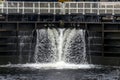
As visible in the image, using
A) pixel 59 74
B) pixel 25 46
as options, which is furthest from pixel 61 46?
pixel 59 74

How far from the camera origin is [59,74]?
59.8m

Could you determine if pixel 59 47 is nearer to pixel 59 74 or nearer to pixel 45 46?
pixel 45 46

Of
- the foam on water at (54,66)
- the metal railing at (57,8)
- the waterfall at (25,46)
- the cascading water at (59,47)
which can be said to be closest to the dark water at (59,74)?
the foam on water at (54,66)

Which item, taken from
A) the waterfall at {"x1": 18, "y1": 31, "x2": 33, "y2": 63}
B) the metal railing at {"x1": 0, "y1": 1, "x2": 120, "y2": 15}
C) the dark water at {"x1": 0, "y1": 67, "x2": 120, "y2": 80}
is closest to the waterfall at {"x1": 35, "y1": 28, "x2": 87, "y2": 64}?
the waterfall at {"x1": 18, "y1": 31, "x2": 33, "y2": 63}

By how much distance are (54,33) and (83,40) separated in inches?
134

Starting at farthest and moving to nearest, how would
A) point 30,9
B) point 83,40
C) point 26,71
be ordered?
point 30,9 → point 83,40 → point 26,71

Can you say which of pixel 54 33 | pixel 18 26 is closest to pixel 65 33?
pixel 54 33

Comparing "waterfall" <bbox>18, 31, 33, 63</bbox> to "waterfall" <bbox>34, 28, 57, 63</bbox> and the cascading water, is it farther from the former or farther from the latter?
"waterfall" <bbox>34, 28, 57, 63</bbox>

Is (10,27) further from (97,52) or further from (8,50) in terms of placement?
(97,52)

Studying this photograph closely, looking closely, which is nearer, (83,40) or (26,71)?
(26,71)

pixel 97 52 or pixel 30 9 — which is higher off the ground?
pixel 30 9

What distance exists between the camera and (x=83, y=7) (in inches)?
2906

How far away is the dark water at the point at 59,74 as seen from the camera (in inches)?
2260

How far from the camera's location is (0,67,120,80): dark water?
2260 inches
